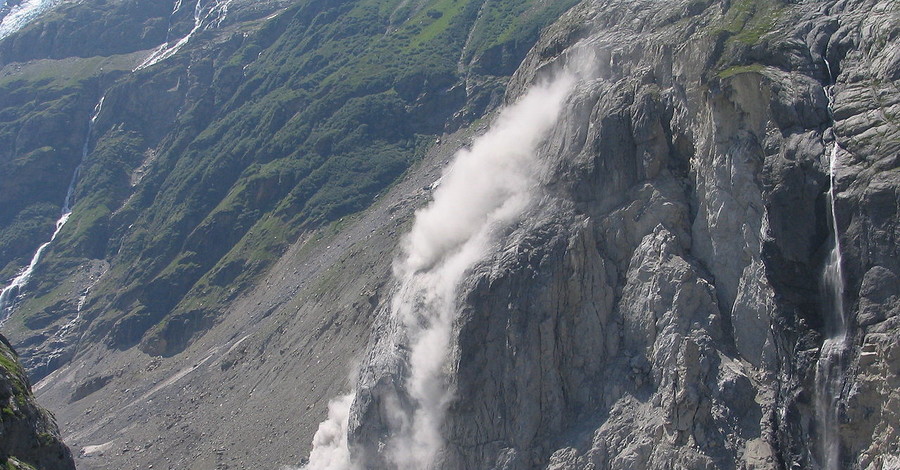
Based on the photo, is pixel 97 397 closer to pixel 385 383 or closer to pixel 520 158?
pixel 385 383

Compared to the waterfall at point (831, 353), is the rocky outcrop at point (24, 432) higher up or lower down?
higher up

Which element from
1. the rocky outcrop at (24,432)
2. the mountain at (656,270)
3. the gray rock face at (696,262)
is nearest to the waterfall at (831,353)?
the mountain at (656,270)

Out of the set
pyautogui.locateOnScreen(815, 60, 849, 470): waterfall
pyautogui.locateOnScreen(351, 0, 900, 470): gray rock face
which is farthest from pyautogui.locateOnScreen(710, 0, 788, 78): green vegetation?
pyautogui.locateOnScreen(815, 60, 849, 470): waterfall

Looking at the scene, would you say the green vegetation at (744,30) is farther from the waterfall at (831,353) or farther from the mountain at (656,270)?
the waterfall at (831,353)

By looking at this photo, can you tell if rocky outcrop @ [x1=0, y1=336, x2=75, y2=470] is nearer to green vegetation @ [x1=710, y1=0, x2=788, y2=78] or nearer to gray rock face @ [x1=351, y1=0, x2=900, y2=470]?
gray rock face @ [x1=351, y1=0, x2=900, y2=470]

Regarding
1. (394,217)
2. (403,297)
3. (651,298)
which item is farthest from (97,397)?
(651,298)

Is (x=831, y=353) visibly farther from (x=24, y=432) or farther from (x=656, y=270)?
(x=24, y=432)
